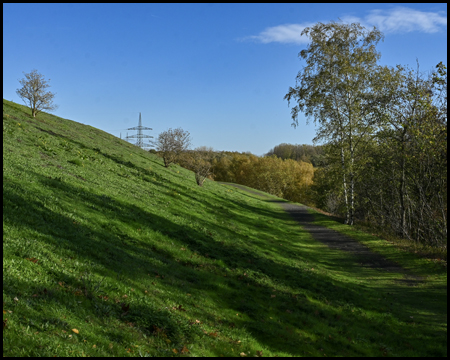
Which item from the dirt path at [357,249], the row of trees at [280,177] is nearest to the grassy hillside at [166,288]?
the dirt path at [357,249]

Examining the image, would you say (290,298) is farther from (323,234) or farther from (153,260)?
(323,234)

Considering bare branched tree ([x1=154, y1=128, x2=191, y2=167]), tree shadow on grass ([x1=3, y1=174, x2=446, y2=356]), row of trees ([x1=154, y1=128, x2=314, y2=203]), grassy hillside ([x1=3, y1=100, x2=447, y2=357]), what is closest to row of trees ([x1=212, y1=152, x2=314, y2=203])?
row of trees ([x1=154, y1=128, x2=314, y2=203])

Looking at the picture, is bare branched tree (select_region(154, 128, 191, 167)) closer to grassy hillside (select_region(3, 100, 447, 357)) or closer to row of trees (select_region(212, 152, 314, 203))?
grassy hillside (select_region(3, 100, 447, 357))

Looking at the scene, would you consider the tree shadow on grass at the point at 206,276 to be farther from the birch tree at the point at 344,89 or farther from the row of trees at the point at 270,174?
the row of trees at the point at 270,174

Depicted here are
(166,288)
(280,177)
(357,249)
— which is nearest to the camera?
(166,288)

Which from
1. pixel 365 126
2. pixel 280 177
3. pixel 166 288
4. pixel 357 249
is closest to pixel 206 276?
pixel 166 288

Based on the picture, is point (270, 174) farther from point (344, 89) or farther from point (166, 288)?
point (166, 288)

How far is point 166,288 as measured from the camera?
1078 cm

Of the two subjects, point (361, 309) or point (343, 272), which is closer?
point (361, 309)

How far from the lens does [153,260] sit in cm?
1294

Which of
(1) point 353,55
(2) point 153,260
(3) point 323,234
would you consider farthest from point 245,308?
(1) point 353,55

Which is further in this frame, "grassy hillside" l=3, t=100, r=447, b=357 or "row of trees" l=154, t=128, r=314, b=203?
"row of trees" l=154, t=128, r=314, b=203

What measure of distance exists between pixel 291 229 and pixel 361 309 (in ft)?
62.5

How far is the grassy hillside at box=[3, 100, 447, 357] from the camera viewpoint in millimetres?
7355
